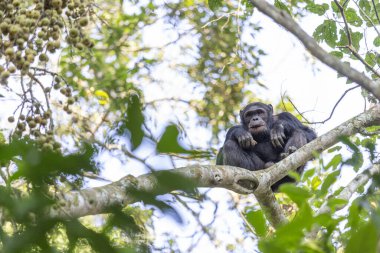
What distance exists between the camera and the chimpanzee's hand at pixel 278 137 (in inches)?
254

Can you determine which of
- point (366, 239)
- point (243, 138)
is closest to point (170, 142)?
point (366, 239)

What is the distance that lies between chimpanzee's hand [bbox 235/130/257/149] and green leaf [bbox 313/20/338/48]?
4.94 ft

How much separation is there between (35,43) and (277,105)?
7.36 meters

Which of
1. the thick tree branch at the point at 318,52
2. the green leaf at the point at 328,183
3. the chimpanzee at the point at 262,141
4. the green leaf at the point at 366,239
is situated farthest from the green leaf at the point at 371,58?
the green leaf at the point at 366,239

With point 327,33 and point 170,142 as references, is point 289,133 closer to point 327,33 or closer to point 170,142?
point 327,33

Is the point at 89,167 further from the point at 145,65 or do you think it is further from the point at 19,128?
the point at 145,65

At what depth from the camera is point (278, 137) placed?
6453 mm

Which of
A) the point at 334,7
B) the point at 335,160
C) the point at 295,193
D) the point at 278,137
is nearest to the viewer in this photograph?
the point at 295,193

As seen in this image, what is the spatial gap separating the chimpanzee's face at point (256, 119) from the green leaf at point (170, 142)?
236 inches

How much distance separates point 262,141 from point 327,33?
182 centimetres

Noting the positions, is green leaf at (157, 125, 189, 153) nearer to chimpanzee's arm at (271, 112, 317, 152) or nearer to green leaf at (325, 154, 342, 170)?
green leaf at (325, 154, 342, 170)

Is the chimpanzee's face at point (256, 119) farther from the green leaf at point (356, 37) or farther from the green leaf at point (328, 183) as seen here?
the green leaf at point (328, 183)

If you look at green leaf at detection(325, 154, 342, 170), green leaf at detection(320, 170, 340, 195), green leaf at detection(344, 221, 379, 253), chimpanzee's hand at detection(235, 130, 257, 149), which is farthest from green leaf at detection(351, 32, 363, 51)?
green leaf at detection(344, 221, 379, 253)

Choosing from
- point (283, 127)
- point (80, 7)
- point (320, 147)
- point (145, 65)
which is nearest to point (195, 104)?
point (145, 65)
